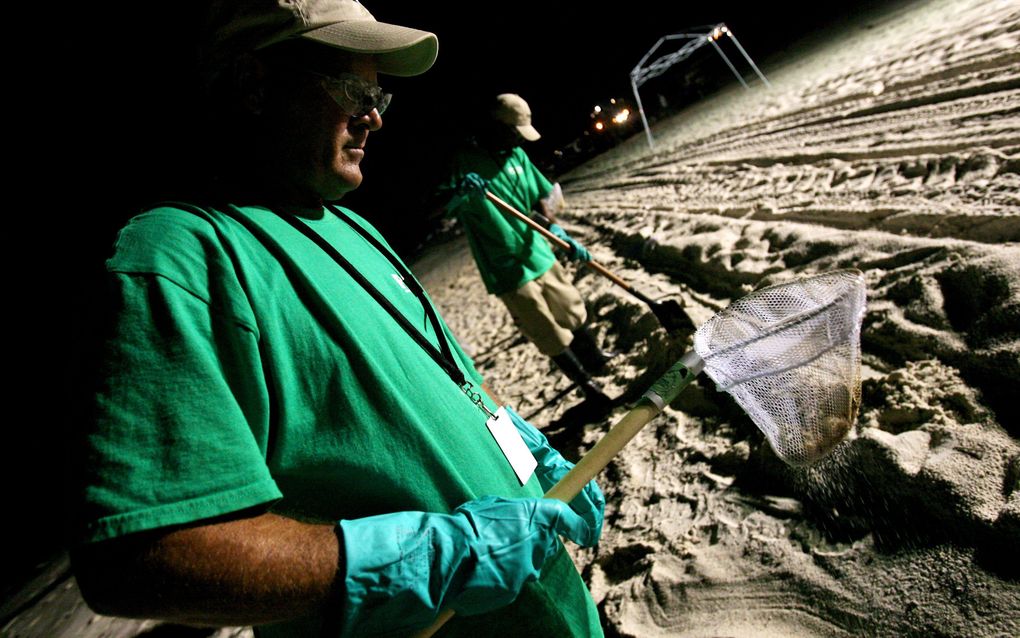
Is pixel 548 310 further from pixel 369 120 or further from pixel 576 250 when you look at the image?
pixel 369 120

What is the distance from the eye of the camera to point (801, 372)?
1.49m

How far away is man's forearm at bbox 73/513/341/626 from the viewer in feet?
2.13

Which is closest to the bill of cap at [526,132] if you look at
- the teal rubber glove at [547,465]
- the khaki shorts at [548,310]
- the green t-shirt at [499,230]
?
the green t-shirt at [499,230]

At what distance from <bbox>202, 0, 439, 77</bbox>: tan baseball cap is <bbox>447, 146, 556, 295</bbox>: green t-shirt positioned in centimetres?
237

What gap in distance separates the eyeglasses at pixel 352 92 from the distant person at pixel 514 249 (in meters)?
2.29

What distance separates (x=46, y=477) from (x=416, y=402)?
14.9 m

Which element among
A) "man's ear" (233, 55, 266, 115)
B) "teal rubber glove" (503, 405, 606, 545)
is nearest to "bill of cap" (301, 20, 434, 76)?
"man's ear" (233, 55, 266, 115)

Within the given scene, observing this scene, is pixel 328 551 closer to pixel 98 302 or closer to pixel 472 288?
pixel 98 302

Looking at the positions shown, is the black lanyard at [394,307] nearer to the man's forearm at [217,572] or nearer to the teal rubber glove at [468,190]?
the man's forearm at [217,572]

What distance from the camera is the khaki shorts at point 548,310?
146 inches

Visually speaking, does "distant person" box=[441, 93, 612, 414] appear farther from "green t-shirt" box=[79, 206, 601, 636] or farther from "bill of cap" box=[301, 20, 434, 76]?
"green t-shirt" box=[79, 206, 601, 636]

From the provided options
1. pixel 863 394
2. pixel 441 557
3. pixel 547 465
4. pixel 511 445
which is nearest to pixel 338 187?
pixel 511 445

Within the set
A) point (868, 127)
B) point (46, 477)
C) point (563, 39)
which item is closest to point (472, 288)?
point (868, 127)

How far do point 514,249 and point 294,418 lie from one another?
9.74 feet
